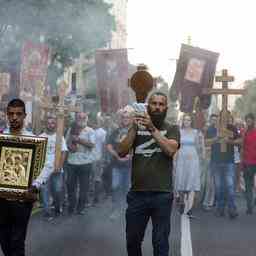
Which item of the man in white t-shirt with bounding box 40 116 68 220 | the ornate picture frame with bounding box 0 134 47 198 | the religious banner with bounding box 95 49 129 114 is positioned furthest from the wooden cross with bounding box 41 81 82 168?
the ornate picture frame with bounding box 0 134 47 198

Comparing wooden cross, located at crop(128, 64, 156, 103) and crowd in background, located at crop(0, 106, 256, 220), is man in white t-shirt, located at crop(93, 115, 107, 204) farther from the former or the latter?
wooden cross, located at crop(128, 64, 156, 103)

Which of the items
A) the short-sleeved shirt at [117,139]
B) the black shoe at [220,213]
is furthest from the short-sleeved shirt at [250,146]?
the short-sleeved shirt at [117,139]

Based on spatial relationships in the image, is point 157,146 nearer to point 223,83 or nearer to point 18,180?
point 18,180

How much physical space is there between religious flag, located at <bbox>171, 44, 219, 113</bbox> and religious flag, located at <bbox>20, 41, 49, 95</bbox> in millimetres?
2484

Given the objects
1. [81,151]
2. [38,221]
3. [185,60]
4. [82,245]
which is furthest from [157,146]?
[185,60]

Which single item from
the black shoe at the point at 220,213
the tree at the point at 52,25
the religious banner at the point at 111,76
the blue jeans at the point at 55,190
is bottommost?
the black shoe at the point at 220,213

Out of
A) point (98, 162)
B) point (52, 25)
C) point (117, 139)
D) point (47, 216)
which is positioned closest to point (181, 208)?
point (117, 139)

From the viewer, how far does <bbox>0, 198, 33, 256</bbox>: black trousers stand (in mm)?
5531

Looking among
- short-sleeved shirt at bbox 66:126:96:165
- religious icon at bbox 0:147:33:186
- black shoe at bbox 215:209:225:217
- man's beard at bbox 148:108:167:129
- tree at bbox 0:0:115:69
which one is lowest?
black shoe at bbox 215:209:225:217

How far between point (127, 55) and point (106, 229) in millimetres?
6100

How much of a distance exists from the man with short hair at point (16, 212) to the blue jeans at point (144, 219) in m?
0.66

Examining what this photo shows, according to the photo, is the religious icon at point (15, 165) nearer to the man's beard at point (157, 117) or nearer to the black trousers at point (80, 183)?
the man's beard at point (157, 117)

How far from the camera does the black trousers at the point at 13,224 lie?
5.53 m

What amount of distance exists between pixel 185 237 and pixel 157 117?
10.7 feet
